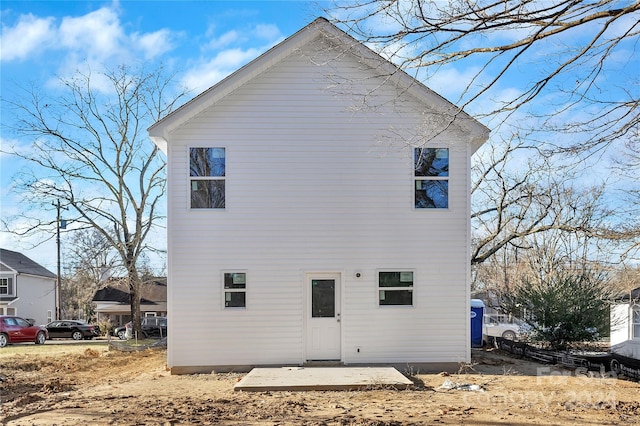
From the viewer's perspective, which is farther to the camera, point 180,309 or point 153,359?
point 153,359

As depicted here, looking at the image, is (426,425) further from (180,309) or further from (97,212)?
(97,212)

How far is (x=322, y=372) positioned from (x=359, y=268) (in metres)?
2.37

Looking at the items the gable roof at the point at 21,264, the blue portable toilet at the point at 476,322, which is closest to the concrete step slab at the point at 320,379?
the blue portable toilet at the point at 476,322

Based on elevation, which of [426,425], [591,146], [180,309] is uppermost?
[591,146]

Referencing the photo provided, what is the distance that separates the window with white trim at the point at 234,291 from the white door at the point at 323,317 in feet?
4.57

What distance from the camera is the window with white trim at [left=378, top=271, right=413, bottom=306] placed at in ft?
39.9

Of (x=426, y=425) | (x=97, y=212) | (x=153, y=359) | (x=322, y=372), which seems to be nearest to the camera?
(x=426, y=425)

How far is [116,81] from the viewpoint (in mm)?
23172

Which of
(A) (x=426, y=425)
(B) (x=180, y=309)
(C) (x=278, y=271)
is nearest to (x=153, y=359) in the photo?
(B) (x=180, y=309)

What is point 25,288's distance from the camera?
39.8m

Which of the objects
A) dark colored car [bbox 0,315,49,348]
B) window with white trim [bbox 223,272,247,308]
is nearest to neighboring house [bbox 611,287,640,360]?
window with white trim [bbox 223,272,247,308]

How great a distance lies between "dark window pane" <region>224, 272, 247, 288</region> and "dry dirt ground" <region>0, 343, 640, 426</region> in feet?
6.10

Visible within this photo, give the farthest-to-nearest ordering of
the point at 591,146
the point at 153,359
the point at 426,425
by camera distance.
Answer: the point at 153,359 < the point at 591,146 < the point at 426,425

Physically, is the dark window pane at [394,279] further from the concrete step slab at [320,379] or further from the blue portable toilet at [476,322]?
the blue portable toilet at [476,322]
